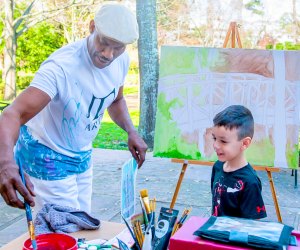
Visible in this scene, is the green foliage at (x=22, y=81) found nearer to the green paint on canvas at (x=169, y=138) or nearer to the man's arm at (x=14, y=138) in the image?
the green paint on canvas at (x=169, y=138)

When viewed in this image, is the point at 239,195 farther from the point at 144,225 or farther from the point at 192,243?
the point at 192,243

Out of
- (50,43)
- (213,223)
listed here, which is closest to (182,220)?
(213,223)

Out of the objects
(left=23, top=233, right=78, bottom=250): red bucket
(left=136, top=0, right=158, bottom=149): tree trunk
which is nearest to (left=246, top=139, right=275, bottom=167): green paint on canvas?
(left=23, top=233, right=78, bottom=250): red bucket

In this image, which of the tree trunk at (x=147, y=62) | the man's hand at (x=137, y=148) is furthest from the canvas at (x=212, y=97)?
the tree trunk at (x=147, y=62)

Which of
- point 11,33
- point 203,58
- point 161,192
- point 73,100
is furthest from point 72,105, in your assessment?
point 11,33

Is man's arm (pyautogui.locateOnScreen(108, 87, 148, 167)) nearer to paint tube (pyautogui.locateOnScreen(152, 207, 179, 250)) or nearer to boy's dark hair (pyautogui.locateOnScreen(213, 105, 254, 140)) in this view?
boy's dark hair (pyautogui.locateOnScreen(213, 105, 254, 140))

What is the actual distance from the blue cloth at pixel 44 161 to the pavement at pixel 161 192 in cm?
161

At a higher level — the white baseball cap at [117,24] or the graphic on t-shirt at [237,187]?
the white baseball cap at [117,24]

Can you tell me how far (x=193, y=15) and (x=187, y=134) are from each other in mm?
12364

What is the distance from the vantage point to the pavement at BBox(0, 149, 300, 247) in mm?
3816

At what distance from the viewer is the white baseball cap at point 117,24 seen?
1718mm

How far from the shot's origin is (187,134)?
344 cm

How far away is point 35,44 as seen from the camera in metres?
17.5

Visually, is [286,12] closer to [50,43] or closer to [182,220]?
[50,43]
